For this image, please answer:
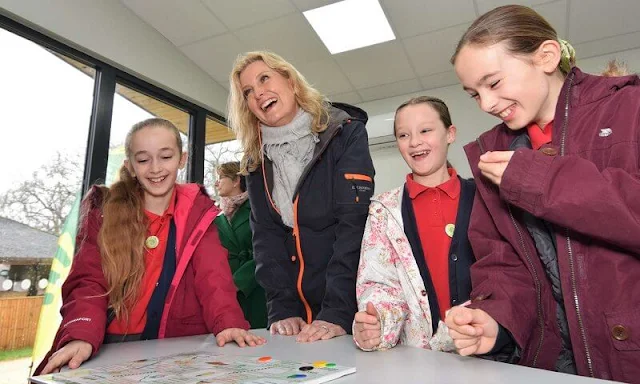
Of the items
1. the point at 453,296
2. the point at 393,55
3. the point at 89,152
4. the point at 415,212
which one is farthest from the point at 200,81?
the point at 453,296

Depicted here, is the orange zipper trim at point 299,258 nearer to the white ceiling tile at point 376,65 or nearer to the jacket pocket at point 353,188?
the jacket pocket at point 353,188

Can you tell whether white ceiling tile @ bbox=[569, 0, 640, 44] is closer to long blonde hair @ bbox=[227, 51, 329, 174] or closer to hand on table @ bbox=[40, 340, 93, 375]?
long blonde hair @ bbox=[227, 51, 329, 174]

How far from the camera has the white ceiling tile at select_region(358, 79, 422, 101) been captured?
4289mm

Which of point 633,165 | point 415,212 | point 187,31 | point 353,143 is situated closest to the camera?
point 633,165

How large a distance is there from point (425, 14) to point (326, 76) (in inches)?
44.1

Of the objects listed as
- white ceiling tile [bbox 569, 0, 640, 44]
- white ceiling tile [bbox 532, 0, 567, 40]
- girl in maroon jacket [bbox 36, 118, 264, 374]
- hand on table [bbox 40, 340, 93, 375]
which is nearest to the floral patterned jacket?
girl in maroon jacket [bbox 36, 118, 264, 374]

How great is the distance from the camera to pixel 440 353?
845mm

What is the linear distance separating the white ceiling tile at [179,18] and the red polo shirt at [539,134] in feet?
9.25

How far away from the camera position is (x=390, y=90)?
440 cm

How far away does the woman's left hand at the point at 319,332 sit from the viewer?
104 cm

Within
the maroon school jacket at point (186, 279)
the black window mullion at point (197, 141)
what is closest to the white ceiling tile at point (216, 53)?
the black window mullion at point (197, 141)

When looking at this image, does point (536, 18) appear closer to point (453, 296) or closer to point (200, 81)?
point (453, 296)

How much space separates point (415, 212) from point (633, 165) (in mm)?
623

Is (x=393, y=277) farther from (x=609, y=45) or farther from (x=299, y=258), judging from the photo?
(x=609, y=45)
